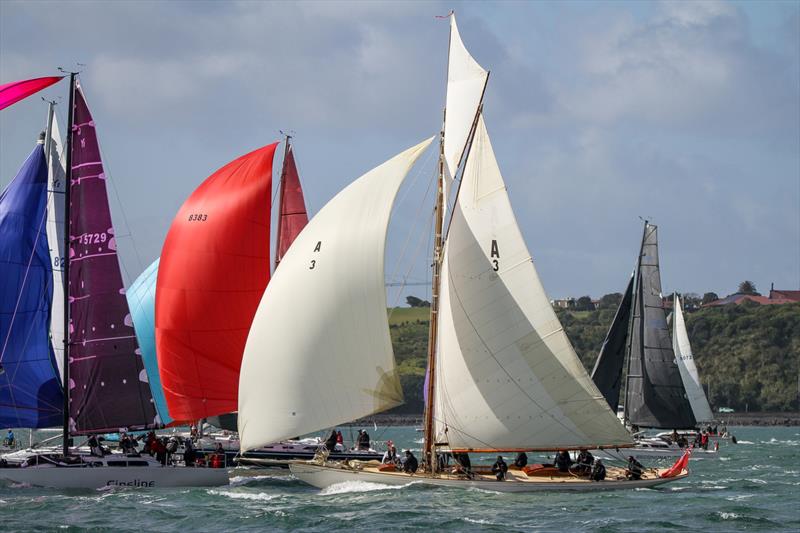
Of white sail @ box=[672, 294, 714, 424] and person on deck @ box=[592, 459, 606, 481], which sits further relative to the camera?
white sail @ box=[672, 294, 714, 424]

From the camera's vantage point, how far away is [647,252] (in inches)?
3253

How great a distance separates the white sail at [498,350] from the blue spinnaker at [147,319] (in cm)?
1589

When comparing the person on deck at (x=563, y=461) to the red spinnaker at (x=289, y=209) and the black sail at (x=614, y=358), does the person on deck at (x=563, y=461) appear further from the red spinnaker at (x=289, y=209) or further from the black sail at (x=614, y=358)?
the black sail at (x=614, y=358)

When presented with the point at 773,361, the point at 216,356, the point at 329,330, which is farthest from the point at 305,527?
the point at 773,361

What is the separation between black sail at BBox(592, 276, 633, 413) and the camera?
259 ft

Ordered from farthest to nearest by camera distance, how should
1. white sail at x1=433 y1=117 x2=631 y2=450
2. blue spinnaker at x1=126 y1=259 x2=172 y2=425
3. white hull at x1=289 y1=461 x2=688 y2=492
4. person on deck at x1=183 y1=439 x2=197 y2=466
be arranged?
blue spinnaker at x1=126 y1=259 x2=172 y2=425
person on deck at x1=183 y1=439 x2=197 y2=466
white sail at x1=433 y1=117 x2=631 y2=450
white hull at x1=289 y1=461 x2=688 y2=492

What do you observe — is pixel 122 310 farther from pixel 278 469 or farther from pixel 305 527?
pixel 305 527

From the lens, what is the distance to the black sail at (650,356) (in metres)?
81.8

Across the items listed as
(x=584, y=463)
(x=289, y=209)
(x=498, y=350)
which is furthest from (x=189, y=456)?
(x=584, y=463)

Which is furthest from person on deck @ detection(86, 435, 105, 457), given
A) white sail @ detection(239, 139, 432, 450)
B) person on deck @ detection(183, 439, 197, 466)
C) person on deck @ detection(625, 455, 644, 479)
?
person on deck @ detection(625, 455, 644, 479)

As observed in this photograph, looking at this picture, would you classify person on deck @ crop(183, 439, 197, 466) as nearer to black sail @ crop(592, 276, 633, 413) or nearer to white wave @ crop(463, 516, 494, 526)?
white wave @ crop(463, 516, 494, 526)

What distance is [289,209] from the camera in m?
59.1

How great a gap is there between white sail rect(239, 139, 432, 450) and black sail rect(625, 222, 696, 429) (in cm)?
3821

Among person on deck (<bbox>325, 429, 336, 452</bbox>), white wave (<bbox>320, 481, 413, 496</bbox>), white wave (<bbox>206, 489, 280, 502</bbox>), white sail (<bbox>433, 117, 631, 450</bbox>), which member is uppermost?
white sail (<bbox>433, 117, 631, 450</bbox>)
